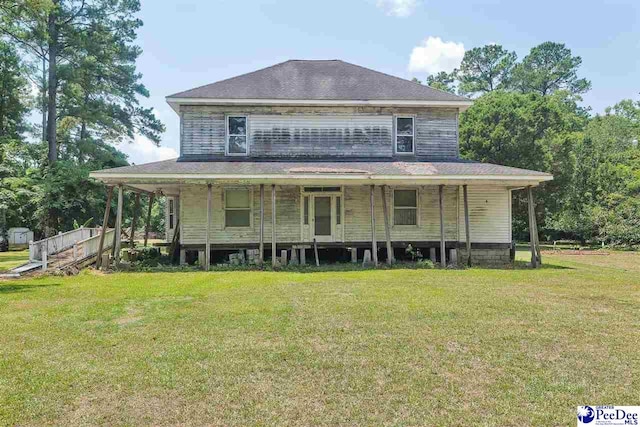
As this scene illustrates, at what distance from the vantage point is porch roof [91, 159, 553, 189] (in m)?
13.5

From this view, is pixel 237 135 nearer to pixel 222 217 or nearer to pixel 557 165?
pixel 222 217

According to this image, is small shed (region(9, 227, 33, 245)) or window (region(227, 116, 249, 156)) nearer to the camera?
window (region(227, 116, 249, 156))

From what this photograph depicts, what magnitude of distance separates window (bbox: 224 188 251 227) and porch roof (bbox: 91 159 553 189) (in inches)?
44.4

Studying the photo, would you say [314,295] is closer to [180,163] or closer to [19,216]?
[180,163]

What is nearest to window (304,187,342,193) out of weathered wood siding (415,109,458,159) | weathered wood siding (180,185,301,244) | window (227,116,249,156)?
weathered wood siding (180,185,301,244)

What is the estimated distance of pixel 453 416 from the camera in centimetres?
384

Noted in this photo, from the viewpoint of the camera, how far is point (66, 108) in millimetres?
31500

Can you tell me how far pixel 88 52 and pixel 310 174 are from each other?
24.8 meters

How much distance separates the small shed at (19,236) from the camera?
90.9 feet

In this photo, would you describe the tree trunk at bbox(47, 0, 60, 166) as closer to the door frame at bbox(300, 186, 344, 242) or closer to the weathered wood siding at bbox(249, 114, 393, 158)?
the weathered wood siding at bbox(249, 114, 393, 158)

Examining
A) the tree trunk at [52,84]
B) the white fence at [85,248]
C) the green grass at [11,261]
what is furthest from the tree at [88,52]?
the white fence at [85,248]

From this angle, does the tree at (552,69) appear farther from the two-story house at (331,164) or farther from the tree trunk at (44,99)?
the tree trunk at (44,99)

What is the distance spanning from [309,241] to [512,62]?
46145 millimetres

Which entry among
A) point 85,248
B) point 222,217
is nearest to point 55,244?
point 85,248
